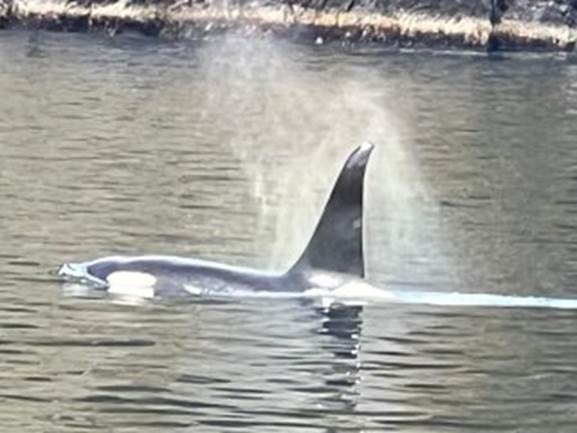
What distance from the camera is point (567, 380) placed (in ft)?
83.4

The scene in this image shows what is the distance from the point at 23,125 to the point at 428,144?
A: 816 cm

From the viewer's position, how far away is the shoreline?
9388 cm

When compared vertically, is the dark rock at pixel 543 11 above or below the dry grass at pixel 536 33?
above

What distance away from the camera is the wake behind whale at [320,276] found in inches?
1168

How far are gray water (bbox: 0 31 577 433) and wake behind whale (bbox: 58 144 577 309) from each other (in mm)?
451

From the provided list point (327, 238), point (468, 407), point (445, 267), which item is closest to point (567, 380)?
point (468, 407)

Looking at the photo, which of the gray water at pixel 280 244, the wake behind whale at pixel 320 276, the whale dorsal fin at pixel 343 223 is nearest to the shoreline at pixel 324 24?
the gray water at pixel 280 244

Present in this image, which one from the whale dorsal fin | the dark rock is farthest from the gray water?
the dark rock

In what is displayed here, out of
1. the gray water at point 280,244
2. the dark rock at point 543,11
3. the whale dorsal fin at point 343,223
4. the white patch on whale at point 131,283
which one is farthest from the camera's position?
the dark rock at point 543,11

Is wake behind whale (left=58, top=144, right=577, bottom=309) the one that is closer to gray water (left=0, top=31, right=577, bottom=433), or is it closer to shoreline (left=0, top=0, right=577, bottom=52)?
gray water (left=0, top=31, right=577, bottom=433)

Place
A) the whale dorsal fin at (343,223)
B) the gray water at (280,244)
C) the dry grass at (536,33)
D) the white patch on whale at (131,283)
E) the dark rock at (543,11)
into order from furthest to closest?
the dark rock at (543,11) < the dry grass at (536,33) < the white patch on whale at (131,283) < the whale dorsal fin at (343,223) < the gray water at (280,244)

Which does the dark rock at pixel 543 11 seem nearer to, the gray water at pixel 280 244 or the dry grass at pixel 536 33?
the dry grass at pixel 536 33

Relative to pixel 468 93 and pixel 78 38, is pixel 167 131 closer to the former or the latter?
pixel 468 93

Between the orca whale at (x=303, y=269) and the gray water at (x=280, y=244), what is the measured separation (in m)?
0.54
